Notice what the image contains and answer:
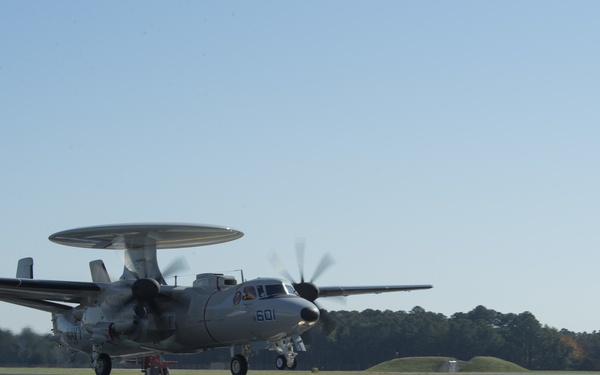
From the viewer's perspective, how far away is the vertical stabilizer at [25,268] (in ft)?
138

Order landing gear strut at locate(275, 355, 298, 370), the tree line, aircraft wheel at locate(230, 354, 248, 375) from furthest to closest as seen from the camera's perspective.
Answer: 1. the tree line
2. aircraft wheel at locate(230, 354, 248, 375)
3. landing gear strut at locate(275, 355, 298, 370)

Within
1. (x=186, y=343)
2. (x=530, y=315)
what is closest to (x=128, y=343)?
(x=186, y=343)

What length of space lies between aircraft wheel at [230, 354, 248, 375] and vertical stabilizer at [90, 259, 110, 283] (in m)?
8.20

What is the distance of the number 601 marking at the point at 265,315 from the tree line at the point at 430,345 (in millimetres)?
47873

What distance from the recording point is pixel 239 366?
34438 millimetres

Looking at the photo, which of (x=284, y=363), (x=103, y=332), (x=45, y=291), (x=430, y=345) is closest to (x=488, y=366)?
(x=430, y=345)

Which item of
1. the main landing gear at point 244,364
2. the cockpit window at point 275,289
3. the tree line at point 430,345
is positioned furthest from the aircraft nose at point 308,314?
the tree line at point 430,345

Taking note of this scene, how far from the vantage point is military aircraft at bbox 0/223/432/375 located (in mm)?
33969

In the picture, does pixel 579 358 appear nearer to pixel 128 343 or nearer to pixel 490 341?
pixel 490 341

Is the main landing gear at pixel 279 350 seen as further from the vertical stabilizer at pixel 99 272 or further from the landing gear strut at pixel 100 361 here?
the vertical stabilizer at pixel 99 272

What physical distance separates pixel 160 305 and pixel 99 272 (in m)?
4.17

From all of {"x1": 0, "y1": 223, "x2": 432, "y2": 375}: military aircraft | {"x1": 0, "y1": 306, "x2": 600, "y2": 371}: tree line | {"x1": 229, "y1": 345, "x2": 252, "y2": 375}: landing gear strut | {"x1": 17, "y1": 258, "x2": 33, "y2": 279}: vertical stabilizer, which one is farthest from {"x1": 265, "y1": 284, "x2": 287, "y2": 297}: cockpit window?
{"x1": 0, "y1": 306, "x2": 600, "y2": 371}: tree line

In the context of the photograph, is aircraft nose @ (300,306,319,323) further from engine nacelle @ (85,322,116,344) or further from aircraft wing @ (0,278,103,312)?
aircraft wing @ (0,278,103,312)

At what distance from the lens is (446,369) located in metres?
68.1
